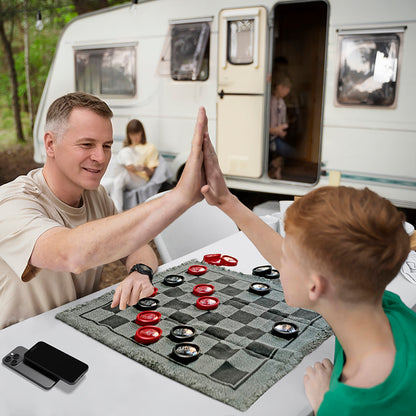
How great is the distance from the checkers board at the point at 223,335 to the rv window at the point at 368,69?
3390 millimetres

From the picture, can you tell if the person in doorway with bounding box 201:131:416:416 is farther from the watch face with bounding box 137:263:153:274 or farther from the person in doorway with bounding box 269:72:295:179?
the person in doorway with bounding box 269:72:295:179

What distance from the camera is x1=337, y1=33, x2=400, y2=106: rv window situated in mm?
4473

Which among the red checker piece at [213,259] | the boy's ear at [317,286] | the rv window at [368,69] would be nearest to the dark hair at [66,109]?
the red checker piece at [213,259]

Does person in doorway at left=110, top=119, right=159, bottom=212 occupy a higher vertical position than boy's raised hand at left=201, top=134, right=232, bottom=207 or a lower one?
lower

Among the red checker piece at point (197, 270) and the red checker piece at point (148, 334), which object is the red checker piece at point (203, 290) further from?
the red checker piece at point (148, 334)

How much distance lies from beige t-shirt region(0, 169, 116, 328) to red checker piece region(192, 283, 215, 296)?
1.55ft

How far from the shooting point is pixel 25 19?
10484mm

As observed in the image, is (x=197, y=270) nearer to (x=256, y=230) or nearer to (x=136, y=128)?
(x=256, y=230)

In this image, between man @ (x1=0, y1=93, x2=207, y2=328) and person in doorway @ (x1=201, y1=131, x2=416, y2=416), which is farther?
man @ (x1=0, y1=93, x2=207, y2=328)

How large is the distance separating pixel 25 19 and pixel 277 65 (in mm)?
7044

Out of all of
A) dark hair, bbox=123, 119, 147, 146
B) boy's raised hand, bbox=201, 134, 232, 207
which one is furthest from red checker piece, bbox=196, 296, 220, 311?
dark hair, bbox=123, 119, 147, 146

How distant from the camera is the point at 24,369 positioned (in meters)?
1.27

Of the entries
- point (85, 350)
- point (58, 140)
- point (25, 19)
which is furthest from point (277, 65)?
point (25, 19)

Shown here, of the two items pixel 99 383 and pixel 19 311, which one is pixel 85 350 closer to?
pixel 99 383
